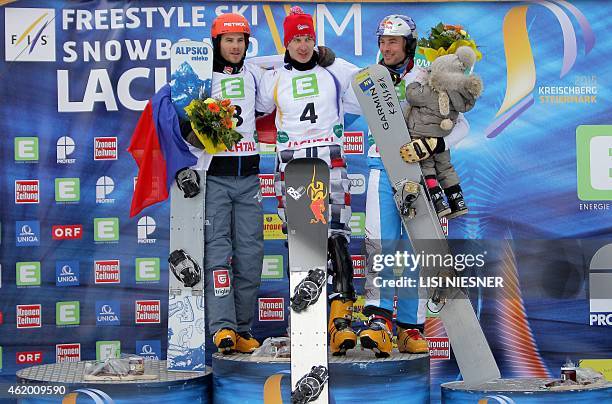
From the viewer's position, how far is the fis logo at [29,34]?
7.65 metres

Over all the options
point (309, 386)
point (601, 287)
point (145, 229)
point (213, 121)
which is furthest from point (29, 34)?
point (601, 287)

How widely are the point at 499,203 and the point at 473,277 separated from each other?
0.50 meters

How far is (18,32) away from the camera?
7.65m

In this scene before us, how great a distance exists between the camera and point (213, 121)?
6.62 meters

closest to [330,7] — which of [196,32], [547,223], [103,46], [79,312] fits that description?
[196,32]

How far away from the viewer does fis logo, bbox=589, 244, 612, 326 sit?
25.5 ft

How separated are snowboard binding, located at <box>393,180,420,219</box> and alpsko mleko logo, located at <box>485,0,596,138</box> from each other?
1.44m

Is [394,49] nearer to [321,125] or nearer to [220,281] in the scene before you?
[321,125]

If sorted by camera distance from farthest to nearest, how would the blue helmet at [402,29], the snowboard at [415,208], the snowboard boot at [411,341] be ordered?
the blue helmet at [402,29]
the snowboard boot at [411,341]
the snowboard at [415,208]

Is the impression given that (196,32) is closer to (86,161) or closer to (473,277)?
(86,161)

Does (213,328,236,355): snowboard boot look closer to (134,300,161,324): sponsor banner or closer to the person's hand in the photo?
(134,300,161,324): sponsor banner

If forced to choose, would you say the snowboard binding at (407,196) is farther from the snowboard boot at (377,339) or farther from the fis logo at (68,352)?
the fis logo at (68,352)

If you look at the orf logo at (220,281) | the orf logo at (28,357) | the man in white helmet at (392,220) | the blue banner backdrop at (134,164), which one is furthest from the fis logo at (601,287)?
the orf logo at (28,357)

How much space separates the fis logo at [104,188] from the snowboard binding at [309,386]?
7.01 feet
